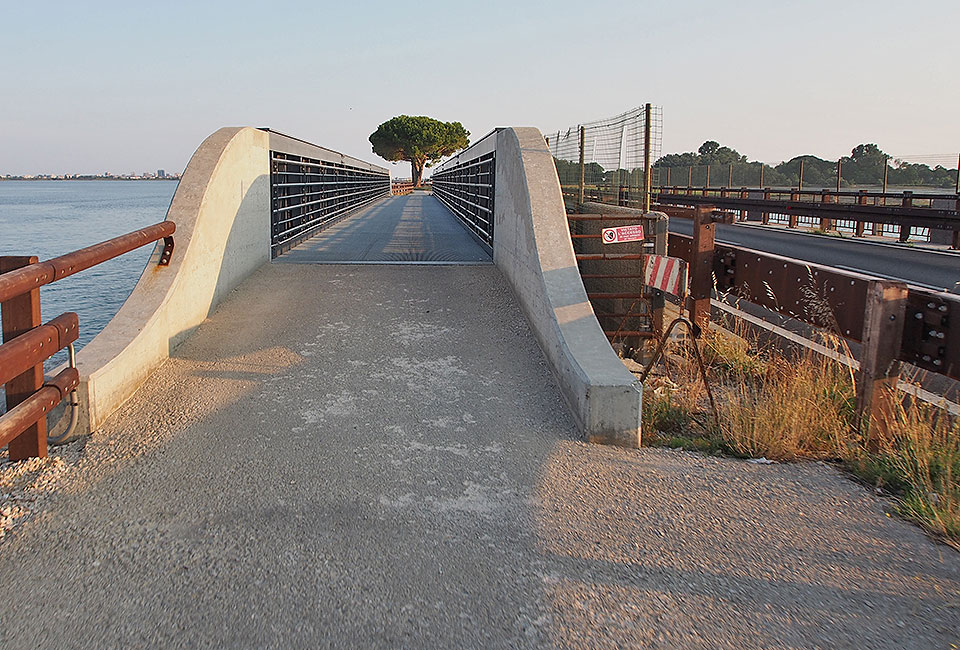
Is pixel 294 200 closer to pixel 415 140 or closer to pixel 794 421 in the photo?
pixel 794 421

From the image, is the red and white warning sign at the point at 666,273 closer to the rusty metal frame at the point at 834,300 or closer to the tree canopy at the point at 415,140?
the rusty metal frame at the point at 834,300

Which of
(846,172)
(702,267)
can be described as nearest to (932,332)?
(702,267)

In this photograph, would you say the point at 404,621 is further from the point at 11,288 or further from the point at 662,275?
the point at 662,275

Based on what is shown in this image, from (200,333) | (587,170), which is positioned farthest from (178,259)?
(587,170)

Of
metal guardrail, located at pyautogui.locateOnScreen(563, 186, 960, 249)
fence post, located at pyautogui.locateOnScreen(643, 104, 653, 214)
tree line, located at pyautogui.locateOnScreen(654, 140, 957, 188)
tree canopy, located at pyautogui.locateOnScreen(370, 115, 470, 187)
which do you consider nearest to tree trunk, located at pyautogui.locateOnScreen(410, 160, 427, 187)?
tree canopy, located at pyautogui.locateOnScreen(370, 115, 470, 187)

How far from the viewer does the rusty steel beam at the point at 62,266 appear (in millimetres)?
4250

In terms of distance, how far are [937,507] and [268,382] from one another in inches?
185

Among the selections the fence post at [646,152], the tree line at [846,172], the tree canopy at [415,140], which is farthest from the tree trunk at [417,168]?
the fence post at [646,152]

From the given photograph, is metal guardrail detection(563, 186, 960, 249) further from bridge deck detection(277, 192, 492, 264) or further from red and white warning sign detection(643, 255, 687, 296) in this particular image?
red and white warning sign detection(643, 255, 687, 296)

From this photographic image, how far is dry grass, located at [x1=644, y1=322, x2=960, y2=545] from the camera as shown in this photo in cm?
443

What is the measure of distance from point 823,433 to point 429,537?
3.02 metres

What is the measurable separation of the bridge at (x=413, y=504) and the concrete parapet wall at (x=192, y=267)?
0.04m

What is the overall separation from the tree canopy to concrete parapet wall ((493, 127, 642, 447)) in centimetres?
9229

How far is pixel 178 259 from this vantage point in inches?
286
